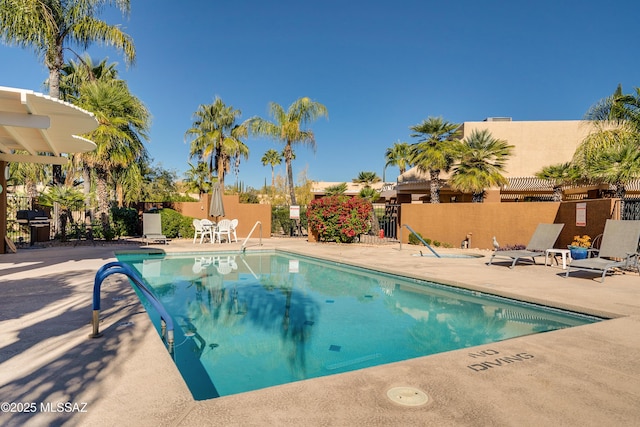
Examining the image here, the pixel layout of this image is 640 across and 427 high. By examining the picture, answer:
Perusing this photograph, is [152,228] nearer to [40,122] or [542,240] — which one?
[40,122]

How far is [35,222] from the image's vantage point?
11.9m

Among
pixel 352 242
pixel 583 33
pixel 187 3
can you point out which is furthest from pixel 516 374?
pixel 583 33

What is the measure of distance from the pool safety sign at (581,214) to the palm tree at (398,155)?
94.7 feet

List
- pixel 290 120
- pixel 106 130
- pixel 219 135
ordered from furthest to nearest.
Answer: pixel 219 135
pixel 290 120
pixel 106 130

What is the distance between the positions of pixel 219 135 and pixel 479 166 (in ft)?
50.0

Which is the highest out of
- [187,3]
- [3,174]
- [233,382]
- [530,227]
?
[187,3]

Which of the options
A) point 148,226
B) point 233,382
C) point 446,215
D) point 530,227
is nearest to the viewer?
point 233,382

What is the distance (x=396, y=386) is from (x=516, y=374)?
1015 millimetres

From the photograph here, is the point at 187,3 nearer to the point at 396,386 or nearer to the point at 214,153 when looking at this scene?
the point at 214,153

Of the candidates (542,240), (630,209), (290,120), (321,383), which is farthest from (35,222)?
(630,209)

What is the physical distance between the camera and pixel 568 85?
22.4m

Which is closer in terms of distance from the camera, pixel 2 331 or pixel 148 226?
pixel 2 331

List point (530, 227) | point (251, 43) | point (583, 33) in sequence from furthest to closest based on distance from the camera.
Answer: point (251, 43) < point (583, 33) < point (530, 227)

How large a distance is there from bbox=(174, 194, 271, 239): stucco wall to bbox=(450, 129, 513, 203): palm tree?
1073 cm
